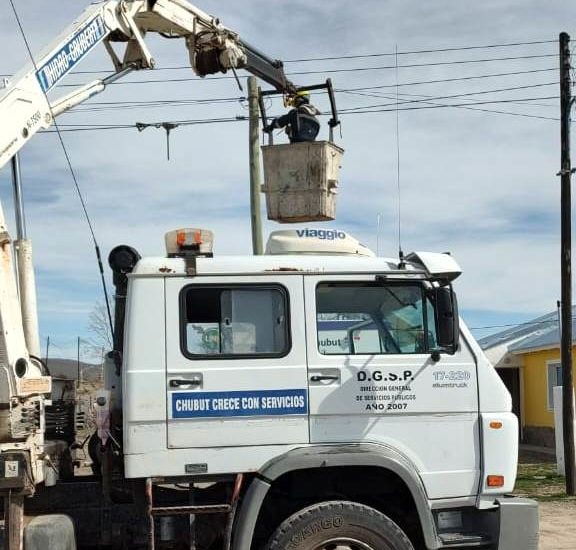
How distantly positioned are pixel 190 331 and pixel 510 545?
267cm

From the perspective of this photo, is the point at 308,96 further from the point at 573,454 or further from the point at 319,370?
the point at 573,454

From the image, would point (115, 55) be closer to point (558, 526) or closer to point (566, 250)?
point (558, 526)

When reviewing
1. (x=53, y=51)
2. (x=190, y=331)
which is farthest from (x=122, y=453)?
(x=53, y=51)

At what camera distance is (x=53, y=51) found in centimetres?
668

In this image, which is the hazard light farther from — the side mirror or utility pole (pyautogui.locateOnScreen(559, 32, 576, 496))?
utility pole (pyautogui.locateOnScreen(559, 32, 576, 496))

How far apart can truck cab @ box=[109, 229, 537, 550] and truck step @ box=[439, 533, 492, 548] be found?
1 centimetres

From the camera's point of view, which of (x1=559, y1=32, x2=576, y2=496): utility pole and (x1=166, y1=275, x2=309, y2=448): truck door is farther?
(x1=559, y1=32, x2=576, y2=496): utility pole

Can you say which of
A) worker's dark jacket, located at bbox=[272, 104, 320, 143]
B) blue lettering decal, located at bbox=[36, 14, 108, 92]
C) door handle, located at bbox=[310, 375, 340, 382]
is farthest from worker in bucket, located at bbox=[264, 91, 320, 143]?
door handle, located at bbox=[310, 375, 340, 382]

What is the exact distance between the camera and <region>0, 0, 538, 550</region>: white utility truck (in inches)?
221

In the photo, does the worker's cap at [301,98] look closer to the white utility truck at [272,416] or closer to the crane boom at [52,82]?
the crane boom at [52,82]

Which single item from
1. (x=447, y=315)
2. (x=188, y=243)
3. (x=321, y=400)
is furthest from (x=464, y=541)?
(x=188, y=243)

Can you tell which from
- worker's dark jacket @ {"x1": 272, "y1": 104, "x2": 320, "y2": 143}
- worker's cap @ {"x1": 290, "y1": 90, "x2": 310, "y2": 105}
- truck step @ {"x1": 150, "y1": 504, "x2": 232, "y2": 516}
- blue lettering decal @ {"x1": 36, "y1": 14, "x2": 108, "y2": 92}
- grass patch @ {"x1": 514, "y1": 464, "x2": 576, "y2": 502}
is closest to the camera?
truck step @ {"x1": 150, "y1": 504, "x2": 232, "y2": 516}

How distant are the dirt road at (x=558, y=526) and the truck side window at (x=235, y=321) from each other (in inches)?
199

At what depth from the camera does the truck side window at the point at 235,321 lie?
5781 mm
